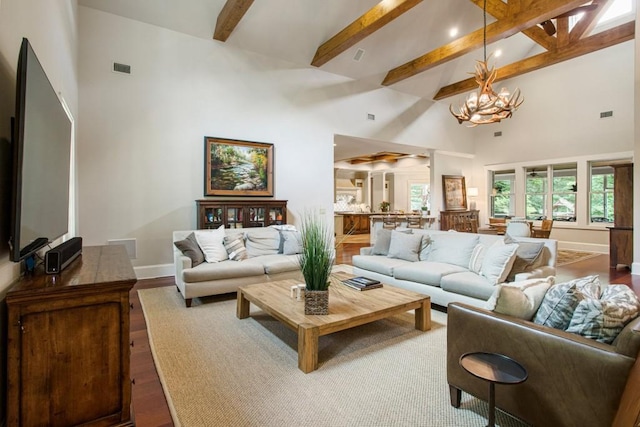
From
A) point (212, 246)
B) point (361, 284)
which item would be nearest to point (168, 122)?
point (212, 246)

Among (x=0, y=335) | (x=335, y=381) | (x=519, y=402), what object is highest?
(x=0, y=335)

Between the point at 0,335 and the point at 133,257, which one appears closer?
the point at 0,335

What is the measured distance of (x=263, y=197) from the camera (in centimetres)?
604

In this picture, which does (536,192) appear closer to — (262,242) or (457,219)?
(457,219)

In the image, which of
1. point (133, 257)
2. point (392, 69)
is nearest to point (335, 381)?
point (133, 257)

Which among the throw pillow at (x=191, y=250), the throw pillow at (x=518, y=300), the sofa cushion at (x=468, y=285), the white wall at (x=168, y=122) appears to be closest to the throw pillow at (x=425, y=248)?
the sofa cushion at (x=468, y=285)

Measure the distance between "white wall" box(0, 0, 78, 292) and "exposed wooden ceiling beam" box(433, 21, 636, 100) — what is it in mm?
8076

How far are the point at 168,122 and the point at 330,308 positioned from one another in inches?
164

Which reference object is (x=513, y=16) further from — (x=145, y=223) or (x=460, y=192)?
(x=145, y=223)

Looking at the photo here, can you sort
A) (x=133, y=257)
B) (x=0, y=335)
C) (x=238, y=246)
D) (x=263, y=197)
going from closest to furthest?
1. (x=0, y=335)
2. (x=238, y=246)
3. (x=133, y=257)
4. (x=263, y=197)

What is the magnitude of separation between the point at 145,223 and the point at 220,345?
123 inches

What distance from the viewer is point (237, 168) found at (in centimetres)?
577

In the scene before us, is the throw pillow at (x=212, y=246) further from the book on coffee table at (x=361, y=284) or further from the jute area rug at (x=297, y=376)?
the book on coffee table at (x=361, y=284)

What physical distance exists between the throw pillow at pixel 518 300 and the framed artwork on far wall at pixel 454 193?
813cm
